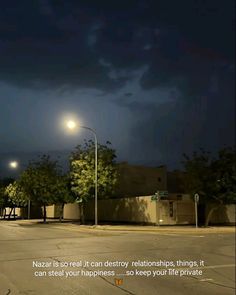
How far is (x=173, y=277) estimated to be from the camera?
9383 millimetres

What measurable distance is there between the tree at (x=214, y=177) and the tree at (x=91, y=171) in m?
6.98

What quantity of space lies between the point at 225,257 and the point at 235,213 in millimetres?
28196

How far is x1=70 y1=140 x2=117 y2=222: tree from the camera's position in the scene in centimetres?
3738

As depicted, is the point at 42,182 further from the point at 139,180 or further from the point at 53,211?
the point at 53,211

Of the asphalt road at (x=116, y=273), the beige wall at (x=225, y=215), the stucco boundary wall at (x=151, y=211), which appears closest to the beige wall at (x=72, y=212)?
the stucco boundary wall at (x=151, y=211)

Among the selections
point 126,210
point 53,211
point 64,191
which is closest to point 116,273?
point 64,191

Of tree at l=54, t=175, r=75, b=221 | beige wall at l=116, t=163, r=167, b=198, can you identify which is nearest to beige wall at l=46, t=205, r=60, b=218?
beige wall at l=116, t=163, r=167, b=198

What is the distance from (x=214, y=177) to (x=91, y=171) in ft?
32.4

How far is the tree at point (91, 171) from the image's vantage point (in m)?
37.4

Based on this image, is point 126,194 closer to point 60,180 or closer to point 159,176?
point 159,176

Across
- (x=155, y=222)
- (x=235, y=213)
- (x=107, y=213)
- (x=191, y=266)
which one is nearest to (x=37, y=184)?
(x=107, y=213)

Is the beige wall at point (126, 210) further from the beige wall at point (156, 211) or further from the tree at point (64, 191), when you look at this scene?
the tree at point (64, 191)

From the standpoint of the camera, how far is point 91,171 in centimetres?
3728

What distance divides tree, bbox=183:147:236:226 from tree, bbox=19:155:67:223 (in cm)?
1313
